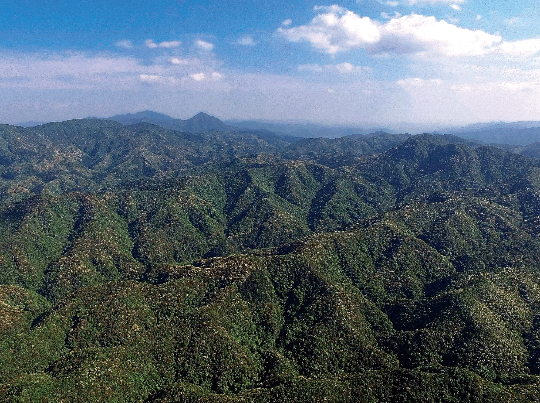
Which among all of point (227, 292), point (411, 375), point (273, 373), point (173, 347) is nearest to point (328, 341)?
point (273, 373)

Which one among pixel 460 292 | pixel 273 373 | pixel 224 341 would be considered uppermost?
pixel 460 292

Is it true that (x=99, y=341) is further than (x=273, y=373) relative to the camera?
Yes

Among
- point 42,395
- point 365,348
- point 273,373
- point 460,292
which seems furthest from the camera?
point 460,292

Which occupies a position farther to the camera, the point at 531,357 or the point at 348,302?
the point at 348,302

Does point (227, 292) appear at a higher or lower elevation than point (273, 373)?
higher

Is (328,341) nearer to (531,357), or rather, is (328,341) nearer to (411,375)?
(411,375)

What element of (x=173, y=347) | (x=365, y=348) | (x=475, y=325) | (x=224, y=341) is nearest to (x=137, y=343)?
(x=173, y=347)

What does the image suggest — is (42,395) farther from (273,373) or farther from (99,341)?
(273,373)

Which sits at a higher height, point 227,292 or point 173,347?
point 227,292

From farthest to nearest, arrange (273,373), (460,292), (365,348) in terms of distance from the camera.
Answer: (460,292) → (365,348) → (273,373)
